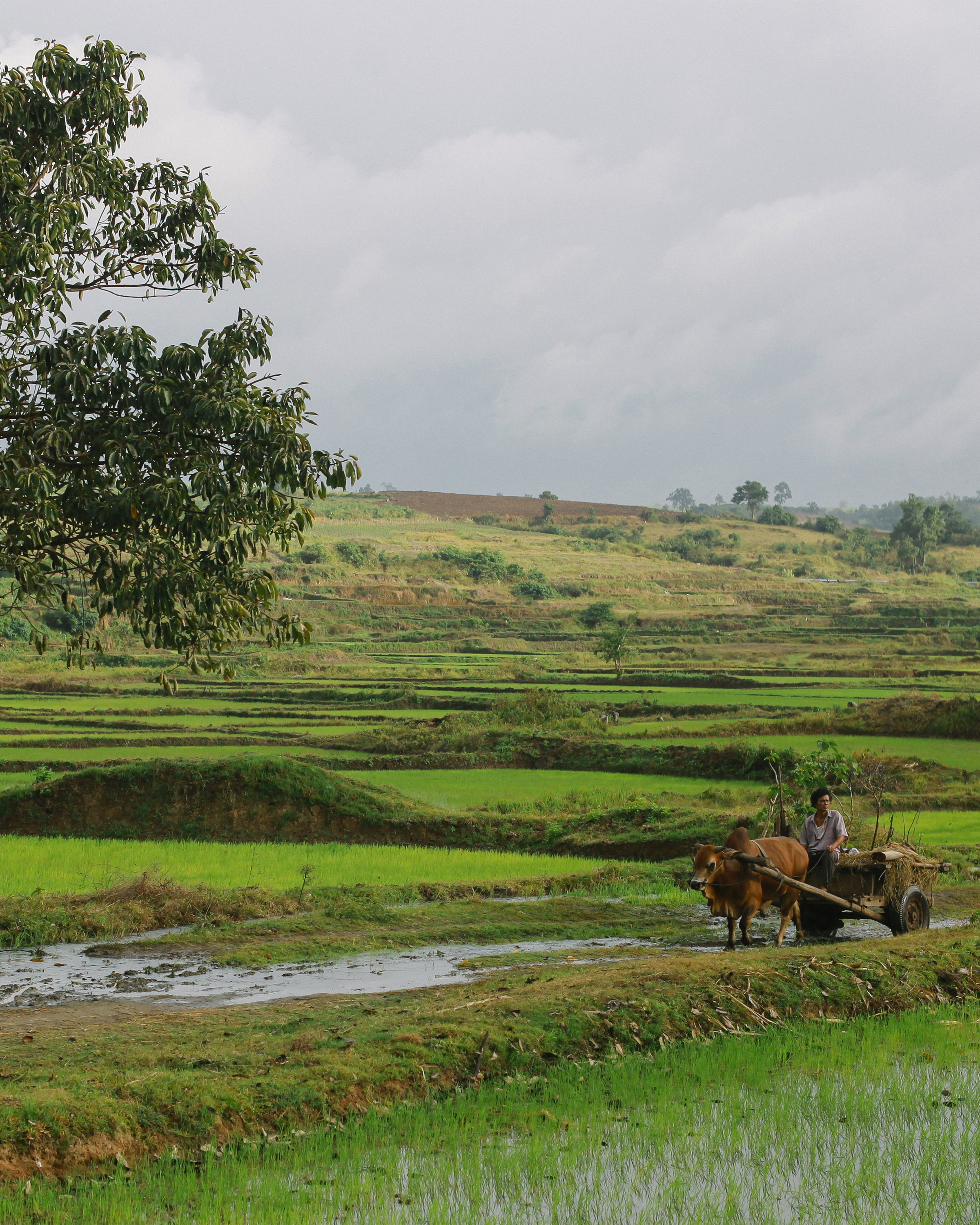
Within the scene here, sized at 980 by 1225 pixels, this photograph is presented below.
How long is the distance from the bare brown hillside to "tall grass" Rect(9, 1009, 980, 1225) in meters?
128

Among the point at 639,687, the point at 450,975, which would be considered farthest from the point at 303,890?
the point at 639,687

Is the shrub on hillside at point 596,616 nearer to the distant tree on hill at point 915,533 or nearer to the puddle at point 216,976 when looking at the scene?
the distant tree on hill at point 915,533

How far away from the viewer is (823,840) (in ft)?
34.7

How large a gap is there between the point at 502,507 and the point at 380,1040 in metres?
133

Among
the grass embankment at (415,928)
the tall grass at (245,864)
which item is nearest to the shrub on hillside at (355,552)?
the tall grass at (245,864)

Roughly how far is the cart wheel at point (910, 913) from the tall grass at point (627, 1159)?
3.61 m

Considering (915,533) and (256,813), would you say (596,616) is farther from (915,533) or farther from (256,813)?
(256,813)

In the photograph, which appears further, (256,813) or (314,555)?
(314,555)

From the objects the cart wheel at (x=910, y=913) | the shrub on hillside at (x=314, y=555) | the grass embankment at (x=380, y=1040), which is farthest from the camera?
the shrub on hillside at (x=314, y=555)

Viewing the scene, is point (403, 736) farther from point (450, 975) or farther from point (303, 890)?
point (450, 975)

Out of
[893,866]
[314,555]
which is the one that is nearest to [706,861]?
[893,866]

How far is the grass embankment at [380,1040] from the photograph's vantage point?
5562 millimetres

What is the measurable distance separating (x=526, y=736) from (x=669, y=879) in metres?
12.9

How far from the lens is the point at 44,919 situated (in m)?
11.4
